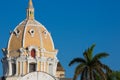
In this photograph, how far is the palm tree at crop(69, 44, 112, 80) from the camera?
9562 centimetres

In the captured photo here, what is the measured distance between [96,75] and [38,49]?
118 feet

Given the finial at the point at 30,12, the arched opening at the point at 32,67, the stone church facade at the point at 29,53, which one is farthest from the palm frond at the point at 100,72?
the finial at the point at 30,12

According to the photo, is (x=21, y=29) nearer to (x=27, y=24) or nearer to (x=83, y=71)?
(x=27, y=24)

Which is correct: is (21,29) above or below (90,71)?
above

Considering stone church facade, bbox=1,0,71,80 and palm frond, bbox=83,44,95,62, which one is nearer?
palm frond, bbox=83,44,95,62

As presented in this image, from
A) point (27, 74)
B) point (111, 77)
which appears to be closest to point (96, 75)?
point (111, 77)

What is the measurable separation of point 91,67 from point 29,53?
3617cm

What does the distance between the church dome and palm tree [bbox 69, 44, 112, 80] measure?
35032 mm

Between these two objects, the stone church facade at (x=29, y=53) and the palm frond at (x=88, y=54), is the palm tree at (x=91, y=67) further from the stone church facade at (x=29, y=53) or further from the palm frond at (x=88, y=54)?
the stone church facade at (x=29, y=53)

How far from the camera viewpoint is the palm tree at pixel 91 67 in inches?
3765

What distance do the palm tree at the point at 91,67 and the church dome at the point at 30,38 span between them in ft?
115

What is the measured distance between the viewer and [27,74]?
417 ft

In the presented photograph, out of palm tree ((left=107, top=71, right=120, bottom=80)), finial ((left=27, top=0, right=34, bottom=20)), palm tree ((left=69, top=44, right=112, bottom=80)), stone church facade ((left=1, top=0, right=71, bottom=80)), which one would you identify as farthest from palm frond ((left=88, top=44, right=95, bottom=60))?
finial ((left=27, top=0, right=34, bottom=20))

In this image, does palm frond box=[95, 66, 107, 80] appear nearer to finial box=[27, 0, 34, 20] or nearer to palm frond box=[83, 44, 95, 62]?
palm frond box=[83, 44, 95, 62]
